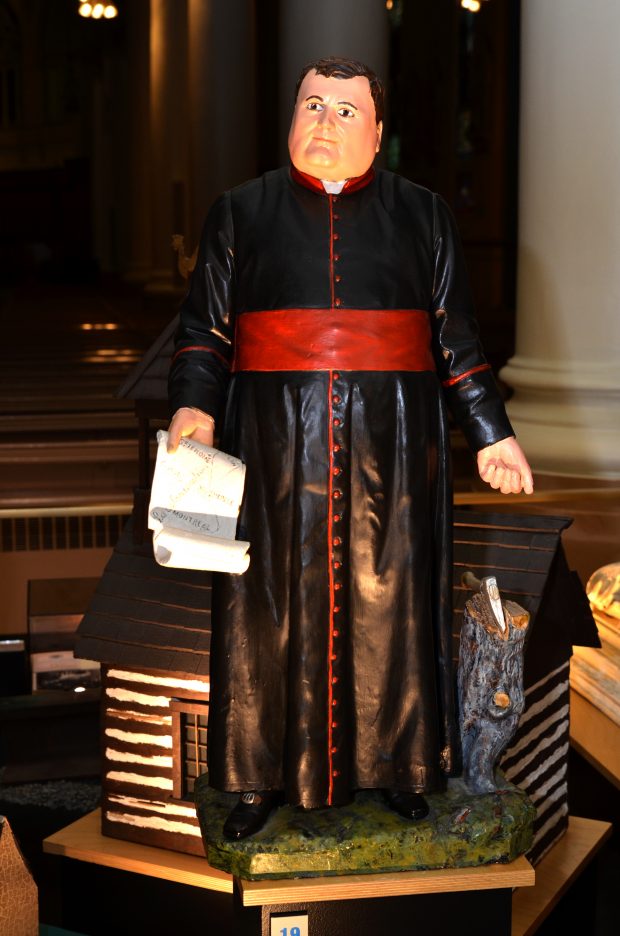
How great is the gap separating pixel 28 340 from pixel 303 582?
11.4 meters

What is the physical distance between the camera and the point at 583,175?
562 cm

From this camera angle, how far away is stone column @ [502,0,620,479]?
5.57m

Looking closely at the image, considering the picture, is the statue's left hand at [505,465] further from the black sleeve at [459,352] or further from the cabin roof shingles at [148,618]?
the cabin roof shingles at [148,618]

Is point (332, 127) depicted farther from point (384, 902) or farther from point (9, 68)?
point (9, 68)

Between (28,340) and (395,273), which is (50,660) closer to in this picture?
(395,273)

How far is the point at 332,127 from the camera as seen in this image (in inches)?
113

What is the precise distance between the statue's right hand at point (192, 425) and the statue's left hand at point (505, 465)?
61 cm

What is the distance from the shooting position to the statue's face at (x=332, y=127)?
2.87 m

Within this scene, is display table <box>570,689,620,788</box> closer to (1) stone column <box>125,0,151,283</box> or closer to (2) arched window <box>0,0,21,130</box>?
(1) stone column <box>125,0,151,283</box>

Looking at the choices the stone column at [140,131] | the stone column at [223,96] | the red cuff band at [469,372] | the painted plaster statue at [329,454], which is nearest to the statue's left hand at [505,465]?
the painted plaster statue at [329,454]

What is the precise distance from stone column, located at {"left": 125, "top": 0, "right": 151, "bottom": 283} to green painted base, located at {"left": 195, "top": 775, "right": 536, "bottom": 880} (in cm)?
1677

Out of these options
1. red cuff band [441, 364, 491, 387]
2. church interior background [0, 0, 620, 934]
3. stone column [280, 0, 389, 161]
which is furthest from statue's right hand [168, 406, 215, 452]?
stone column [280, 0, 389, 161]

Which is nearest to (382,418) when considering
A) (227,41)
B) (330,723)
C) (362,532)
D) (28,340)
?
(362,532)

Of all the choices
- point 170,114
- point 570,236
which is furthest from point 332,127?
point 170,114
